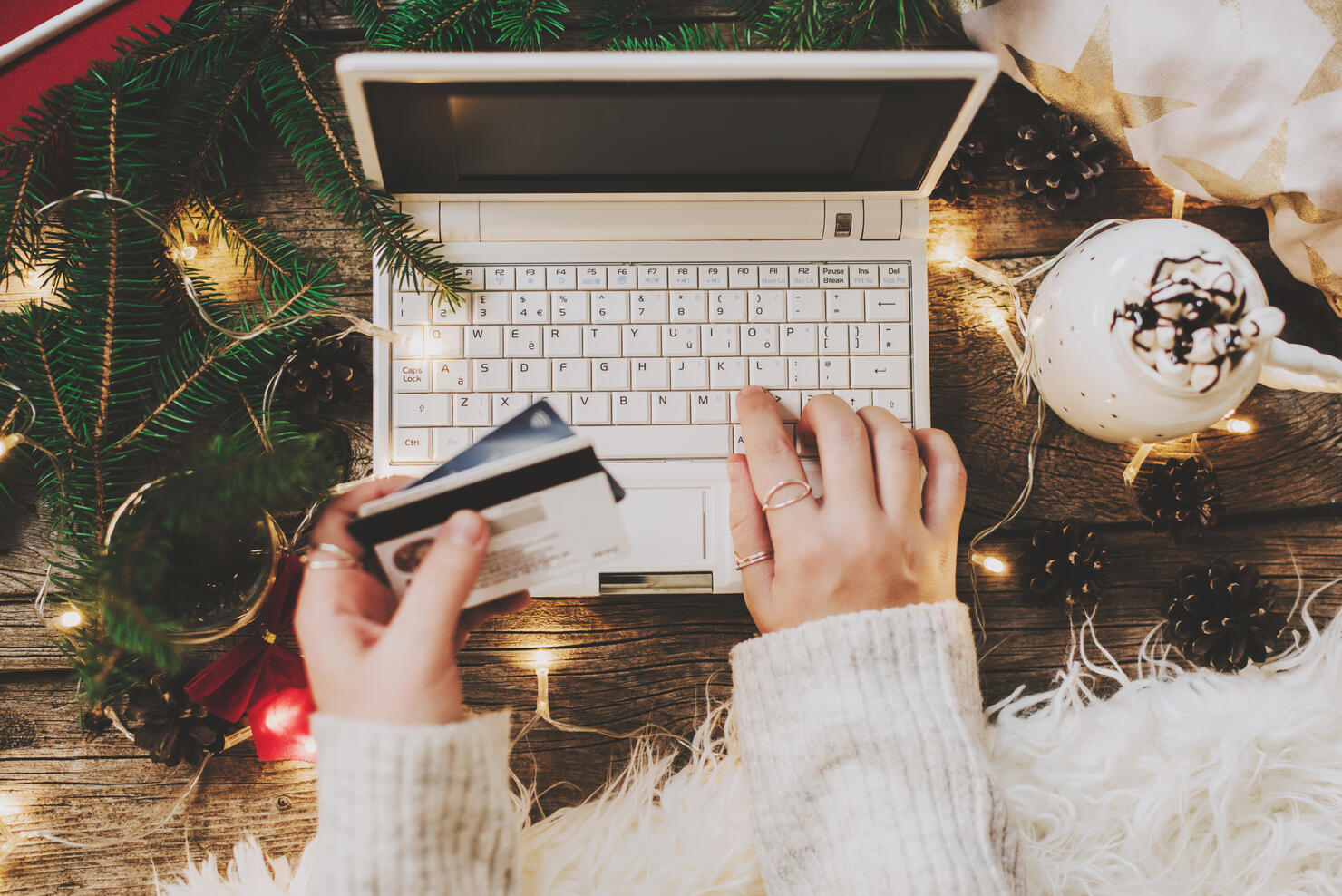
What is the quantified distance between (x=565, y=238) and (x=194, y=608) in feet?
1.56

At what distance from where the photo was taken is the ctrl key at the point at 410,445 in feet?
2.43

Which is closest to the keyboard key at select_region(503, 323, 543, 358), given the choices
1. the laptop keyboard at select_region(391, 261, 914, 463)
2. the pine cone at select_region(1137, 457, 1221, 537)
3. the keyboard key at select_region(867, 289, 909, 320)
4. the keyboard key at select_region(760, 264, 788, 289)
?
the laptop keyboard at select_region(391, 261, 914, 463)

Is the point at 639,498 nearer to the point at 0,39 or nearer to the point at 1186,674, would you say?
the point at 1186,674

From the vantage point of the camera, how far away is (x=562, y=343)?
0.76 metres

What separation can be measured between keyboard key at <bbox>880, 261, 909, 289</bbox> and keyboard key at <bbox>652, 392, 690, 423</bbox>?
0.23 metres

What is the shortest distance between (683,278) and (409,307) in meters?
0.27

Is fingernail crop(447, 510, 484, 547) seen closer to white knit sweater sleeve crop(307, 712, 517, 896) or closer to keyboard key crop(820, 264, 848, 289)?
white knit sweater sleeve crop(307, 712, 517, 896)

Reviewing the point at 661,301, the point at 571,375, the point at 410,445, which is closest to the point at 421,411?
the point at 410,445

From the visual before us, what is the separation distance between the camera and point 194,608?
666 mm

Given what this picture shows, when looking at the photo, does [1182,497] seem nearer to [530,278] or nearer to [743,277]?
[743,277]

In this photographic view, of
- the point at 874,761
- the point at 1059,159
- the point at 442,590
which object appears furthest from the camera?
the point at 1059,159


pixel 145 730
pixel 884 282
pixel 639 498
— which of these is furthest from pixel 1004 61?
pixel 145 730

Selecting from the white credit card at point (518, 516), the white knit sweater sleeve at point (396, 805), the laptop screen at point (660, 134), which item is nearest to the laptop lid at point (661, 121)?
the laptop screen at point (660, 134)

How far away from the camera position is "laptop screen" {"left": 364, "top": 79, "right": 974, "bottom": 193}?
647mm
